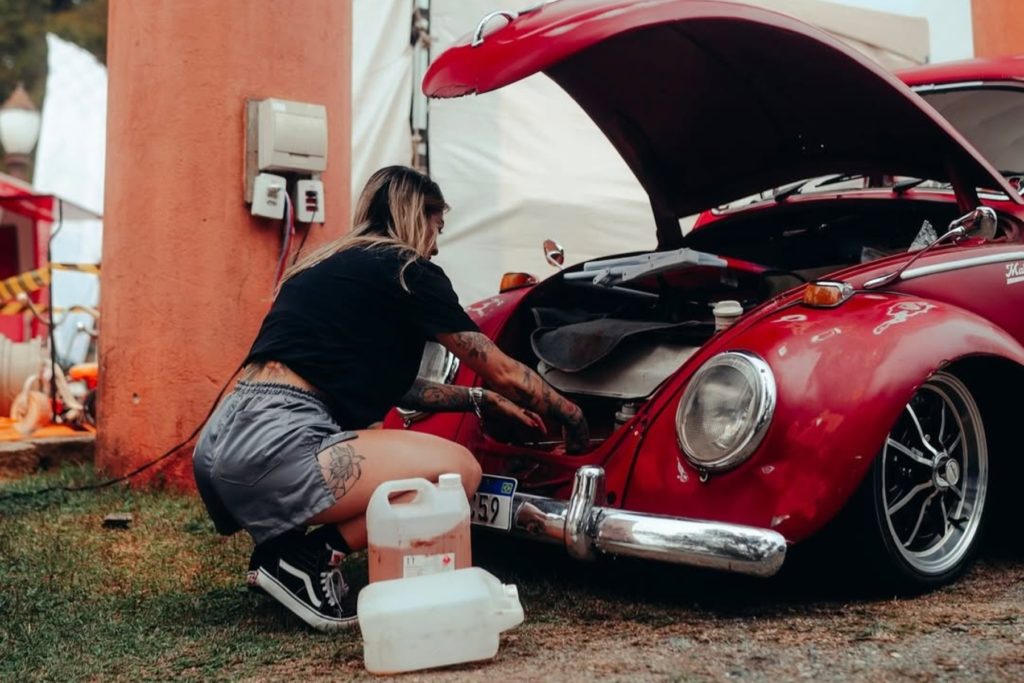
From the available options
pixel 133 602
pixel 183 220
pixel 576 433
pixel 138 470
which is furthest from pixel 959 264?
pixel 138 470

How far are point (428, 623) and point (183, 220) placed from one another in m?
2.72

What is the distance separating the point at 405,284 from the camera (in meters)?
2.86

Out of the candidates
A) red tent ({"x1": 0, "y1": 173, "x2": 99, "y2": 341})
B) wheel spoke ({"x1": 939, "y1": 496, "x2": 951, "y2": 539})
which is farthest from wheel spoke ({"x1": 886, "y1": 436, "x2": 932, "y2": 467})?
red tent ({"x1": 0, "y1": 173, "x2": 99, "y2": 341})

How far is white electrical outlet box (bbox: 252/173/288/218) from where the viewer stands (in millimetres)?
4578

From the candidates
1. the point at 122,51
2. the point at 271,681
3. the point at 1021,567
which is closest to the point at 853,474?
the point at 1021,567

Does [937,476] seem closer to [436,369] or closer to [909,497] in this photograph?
[909,497]

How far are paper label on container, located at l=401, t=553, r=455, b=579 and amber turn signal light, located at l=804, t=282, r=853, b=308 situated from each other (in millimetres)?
1151

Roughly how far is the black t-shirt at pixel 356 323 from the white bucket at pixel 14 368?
4715mm

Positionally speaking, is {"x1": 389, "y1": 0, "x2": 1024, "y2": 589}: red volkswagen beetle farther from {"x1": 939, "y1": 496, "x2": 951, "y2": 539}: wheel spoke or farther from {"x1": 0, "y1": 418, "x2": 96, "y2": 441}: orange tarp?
{"x1": 0, "y1": 418, "x2": 96, "y2": 441}: orange tarp

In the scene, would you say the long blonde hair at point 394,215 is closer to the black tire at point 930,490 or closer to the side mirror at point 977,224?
the black tire at point 930,490

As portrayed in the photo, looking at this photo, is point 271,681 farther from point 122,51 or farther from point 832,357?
point 122,51

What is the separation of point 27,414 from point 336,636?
13.1 ft

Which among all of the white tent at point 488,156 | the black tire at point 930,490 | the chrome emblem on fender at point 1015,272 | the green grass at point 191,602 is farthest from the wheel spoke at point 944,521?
the white tent at point 488,156

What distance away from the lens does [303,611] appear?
2.72 meters
